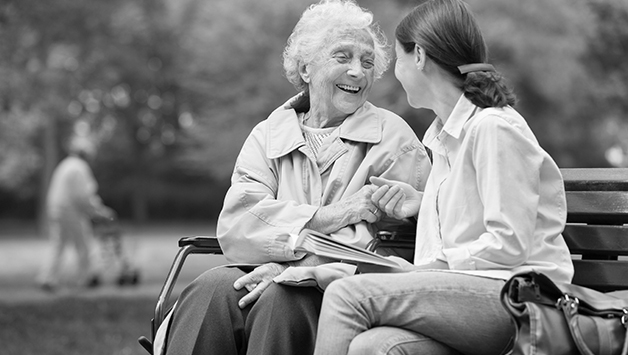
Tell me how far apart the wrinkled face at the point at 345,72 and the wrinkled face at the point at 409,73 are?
2.21 feet

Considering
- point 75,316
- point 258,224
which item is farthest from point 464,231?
point 75,316

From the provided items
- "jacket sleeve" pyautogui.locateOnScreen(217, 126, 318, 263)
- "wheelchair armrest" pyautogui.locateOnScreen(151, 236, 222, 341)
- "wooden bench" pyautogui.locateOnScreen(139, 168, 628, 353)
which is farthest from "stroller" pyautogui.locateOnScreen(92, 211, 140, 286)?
"wooden bench" pyautogui.locateOnScreen(139, 168, 628, 353)

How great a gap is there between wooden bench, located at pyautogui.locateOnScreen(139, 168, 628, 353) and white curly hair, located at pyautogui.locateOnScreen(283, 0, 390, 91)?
93cm

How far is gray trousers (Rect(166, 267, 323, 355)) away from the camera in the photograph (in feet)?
10.4

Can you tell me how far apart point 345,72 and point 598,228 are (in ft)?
4.04

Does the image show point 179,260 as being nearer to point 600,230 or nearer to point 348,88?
point 348,88

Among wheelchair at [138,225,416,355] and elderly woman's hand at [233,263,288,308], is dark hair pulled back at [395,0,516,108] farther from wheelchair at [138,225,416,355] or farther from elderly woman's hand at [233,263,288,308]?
elderly woman's hand at [233,263,288,308]

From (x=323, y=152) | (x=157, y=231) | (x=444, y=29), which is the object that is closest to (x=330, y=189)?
(x=323, y=152)

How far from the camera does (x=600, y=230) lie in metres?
3.21

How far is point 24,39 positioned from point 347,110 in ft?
22.8

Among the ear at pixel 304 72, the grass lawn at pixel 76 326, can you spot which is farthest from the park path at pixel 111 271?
the ear at pixel 304 72

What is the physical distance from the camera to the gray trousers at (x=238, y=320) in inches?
125

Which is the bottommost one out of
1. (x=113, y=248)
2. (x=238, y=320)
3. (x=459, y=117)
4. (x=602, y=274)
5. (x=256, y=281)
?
(x=113, y=248)

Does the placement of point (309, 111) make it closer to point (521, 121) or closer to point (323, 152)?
point (323, 152)
